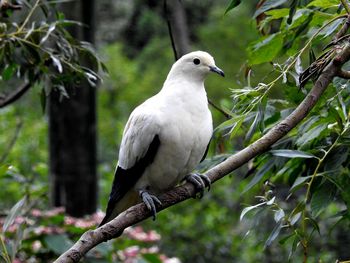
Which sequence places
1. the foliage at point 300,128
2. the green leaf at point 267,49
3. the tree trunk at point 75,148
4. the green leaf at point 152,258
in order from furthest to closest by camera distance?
the tree trunk at point 75,148 < the green leaf at point 152,258 < the green leaf at point 267,49 < the foliage at point 300,128

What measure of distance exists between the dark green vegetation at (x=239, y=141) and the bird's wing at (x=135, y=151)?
0.27 m

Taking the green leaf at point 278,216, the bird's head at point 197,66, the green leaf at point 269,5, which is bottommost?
the green leaf at point 278,216

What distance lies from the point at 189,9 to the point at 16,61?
9188mm

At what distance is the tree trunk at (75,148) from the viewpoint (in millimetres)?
5246

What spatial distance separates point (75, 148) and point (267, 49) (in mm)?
2817

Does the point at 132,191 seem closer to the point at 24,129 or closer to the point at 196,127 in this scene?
the point at 196,127

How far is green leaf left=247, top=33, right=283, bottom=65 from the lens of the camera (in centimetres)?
271

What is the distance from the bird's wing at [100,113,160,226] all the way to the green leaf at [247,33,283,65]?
50 cm

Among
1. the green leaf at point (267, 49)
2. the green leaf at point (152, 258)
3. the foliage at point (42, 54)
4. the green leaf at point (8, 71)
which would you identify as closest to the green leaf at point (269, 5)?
the green leaf at point (267, 49)

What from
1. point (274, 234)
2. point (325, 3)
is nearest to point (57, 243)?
point (274, 234)

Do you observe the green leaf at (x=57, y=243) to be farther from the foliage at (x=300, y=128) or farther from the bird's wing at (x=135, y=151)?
the foliage at (x=300, y=128)

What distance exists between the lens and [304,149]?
2.59 m

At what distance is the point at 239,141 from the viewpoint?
705 cm

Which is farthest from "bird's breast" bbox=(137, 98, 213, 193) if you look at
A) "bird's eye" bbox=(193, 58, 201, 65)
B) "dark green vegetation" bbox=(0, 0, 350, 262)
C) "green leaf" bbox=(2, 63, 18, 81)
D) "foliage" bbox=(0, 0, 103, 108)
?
"green leaf" bbox=(2, 63, 18, 81)
